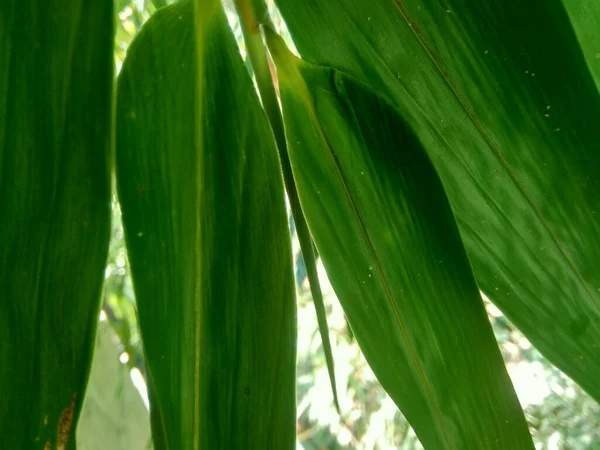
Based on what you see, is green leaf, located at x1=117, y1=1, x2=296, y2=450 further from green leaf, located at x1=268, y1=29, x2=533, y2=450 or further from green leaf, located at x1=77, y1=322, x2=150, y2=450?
green leaf, located at x1=77, y1=322, x2=150, y2=450

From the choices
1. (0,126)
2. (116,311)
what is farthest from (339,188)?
(116,311)

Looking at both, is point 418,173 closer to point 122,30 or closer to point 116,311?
point 122,30

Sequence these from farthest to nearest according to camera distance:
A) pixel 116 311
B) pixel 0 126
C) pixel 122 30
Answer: pixel 116 311, pixel 122 30, pixel 0 126

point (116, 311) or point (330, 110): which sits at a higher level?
point (330, 110)

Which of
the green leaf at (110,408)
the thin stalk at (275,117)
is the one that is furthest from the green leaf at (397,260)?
the green leaf at (110,408)

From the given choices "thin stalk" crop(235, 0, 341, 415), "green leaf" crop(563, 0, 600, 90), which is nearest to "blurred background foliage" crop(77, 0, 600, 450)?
"thin stalk" crop(235, 0, 341, 415)

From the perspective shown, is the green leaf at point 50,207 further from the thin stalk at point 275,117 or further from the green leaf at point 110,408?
the green leaf at point 110,408
